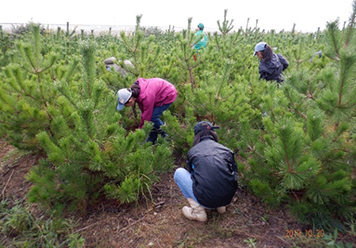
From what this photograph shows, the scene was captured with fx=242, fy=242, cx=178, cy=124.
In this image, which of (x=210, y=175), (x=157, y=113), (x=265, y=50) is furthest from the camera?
(x=265, y=50)

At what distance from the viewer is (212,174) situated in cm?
224

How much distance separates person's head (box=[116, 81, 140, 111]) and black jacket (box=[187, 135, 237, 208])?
45.9 inches

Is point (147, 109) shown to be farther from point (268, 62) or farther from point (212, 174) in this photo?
point (268, 62)

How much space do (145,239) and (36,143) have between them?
5.62ft

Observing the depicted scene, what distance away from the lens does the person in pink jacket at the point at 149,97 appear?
120 inches

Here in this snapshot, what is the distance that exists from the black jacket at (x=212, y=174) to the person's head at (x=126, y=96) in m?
1.17

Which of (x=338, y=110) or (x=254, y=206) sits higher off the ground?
(x=338, y=110)

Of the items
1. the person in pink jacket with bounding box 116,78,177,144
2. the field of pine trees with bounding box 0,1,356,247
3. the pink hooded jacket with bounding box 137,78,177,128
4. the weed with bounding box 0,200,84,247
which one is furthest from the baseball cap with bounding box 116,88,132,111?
the weed with bounding box 0,200,84,247

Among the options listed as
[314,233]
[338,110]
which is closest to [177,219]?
[314,233]

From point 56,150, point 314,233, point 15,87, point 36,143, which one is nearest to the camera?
point 56,150

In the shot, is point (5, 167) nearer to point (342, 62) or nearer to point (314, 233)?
point (314, 233)

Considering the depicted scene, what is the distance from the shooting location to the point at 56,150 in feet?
6.92

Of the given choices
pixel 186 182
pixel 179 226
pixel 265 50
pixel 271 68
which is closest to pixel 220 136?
pixel 186 182

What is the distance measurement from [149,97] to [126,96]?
14.8 inches
